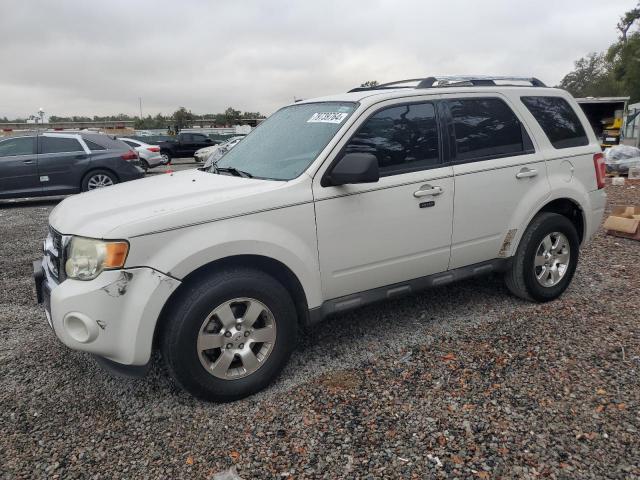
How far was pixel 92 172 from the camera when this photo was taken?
10711 mm

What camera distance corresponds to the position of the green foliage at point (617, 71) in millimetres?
43906

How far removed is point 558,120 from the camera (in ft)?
14.0

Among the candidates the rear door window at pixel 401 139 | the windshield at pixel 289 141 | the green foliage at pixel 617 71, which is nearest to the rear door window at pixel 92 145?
the windshield at pixel 289 141

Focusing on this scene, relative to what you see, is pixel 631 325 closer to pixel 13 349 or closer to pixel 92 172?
pixel 13 349

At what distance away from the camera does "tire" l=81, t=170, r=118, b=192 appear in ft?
35.0

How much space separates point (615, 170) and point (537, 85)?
9.54m

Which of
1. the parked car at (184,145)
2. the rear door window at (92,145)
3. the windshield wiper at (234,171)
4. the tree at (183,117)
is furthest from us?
the tree at (183,117)

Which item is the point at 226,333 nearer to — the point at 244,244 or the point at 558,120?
the point at 244,244

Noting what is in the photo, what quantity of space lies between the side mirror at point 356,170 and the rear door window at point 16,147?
964cm

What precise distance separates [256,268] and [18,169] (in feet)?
30.8

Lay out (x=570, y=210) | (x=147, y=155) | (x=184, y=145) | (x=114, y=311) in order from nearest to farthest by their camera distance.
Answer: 1. (x=114, y=311)
2. (x=570, y=210)
3. (x=147, y=155)
4. (x=184, y=145)

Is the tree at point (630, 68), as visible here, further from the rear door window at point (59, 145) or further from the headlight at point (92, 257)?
the headlight at point (92, 257)

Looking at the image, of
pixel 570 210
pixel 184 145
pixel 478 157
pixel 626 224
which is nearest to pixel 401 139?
pixel 478 157

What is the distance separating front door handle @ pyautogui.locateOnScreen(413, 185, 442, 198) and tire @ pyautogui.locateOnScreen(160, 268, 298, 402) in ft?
3.74
